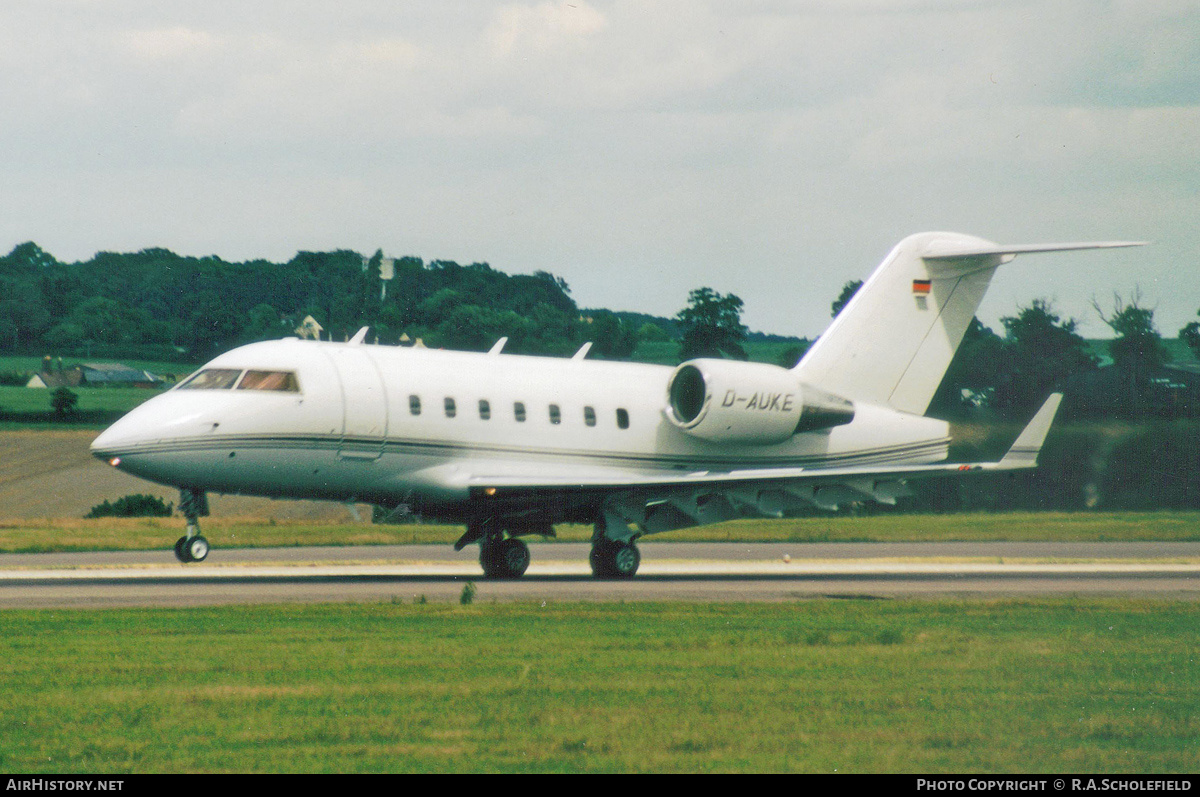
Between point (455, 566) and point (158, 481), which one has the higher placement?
point (158, 481)

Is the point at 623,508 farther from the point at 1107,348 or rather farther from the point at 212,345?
the point at 212,345

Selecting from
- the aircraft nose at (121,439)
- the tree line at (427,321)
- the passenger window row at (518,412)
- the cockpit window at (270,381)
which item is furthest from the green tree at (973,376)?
the aircraft nose at (121,439)

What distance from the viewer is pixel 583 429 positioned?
2658cm

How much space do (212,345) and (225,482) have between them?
3942cm

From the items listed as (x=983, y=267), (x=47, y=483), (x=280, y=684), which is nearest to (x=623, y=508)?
(x=983, y=267)

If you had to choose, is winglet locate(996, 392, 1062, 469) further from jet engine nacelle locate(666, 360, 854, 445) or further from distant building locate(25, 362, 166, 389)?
distant building locate(25, 362, 166, 389)

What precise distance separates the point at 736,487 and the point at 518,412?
414 cm

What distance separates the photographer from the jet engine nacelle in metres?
27.1

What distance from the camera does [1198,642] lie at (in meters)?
15.7

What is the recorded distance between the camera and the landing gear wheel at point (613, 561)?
85.6 ft

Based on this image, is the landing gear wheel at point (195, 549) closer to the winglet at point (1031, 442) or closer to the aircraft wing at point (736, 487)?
the aircraft wing at point (736, 487)

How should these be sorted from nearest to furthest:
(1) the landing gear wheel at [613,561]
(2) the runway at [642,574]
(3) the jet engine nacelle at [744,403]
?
(2) the runway at [642,574] → (1) the landing gear wheel at [613,561] → (3) the jet engine nacelle at [744,403]

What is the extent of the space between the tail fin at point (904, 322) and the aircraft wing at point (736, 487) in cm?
350

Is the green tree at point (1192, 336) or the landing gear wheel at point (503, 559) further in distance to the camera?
the green tree at point (1192, 336)
